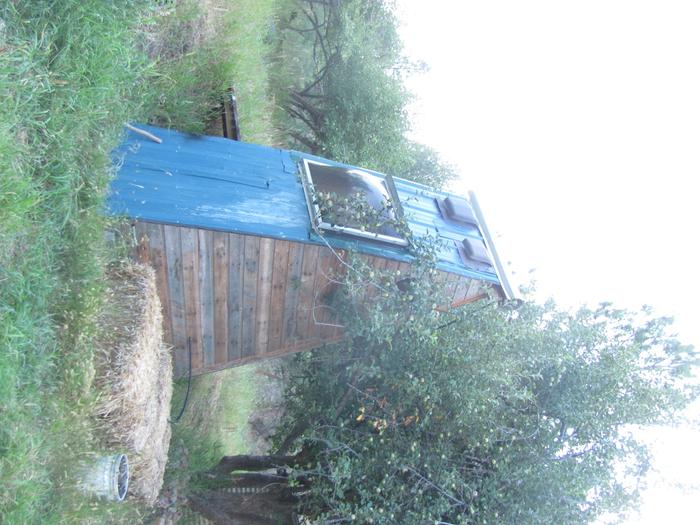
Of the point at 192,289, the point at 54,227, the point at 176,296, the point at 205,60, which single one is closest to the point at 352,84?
the point at 205,60

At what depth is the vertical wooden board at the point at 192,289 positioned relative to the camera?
19.6ft

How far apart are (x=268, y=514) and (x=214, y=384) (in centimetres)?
376

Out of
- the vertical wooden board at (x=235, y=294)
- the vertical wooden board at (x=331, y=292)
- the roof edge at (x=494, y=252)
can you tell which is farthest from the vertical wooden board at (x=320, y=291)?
the roof edge at (x=494, y=252)

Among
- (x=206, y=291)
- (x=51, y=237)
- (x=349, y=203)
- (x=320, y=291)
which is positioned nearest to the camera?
(x=51, y=237)

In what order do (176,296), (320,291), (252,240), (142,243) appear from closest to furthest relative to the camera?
1. (142,243)
2. (252,240)
3. (176,296)
4. (320,291)

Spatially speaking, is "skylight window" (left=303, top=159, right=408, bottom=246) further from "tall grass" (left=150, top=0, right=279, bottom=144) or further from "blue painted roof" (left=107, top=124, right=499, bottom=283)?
"tall grass" (left=150, top=0, right=279, bottom=144)

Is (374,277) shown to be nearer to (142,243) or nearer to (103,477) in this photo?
(142,243)

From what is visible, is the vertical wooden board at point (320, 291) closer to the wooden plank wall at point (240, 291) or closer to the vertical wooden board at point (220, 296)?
the wooden plank wall at point (240, 291)

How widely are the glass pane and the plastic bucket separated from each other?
346cm

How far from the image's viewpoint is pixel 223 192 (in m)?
6.44

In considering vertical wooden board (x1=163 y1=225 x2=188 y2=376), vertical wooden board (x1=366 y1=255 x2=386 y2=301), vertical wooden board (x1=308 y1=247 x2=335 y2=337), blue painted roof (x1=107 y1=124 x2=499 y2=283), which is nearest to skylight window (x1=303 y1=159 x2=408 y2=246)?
blue painted roof (x1=107 y1=124 x2=499 y2=283)

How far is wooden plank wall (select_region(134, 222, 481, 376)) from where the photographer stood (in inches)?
239

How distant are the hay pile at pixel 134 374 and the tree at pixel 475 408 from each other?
223 centimetres

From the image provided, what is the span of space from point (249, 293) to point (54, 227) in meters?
2.79
